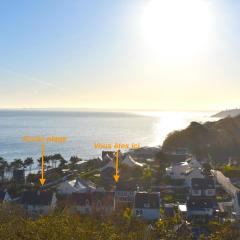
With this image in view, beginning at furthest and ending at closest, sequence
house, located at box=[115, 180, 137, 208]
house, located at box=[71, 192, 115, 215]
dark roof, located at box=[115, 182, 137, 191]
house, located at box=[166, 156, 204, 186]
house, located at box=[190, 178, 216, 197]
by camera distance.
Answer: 1. house, located at box=[166, 156, 204, 186]
2. house, located at box=[190, 178, 216, 197]
3. dark roof, located at box=[115, 182, 137, 191]
4. house, located at box=[115, 180, 137, 208]
5. house, located at box=[71, 192, 115, 215]

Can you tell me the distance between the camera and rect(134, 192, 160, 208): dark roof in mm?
28875

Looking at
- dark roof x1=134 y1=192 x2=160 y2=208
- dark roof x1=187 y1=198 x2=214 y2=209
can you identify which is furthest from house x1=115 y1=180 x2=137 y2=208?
dark roof x1=187 y1=198 x2=214 y2=209

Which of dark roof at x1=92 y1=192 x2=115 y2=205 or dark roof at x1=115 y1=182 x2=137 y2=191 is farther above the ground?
dark roof at x1=115 y1=182 x2=137 y2=191

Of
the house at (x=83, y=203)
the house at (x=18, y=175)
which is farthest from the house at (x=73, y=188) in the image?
the house at (x=18, y=175)

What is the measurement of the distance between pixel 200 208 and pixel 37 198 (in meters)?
12.7

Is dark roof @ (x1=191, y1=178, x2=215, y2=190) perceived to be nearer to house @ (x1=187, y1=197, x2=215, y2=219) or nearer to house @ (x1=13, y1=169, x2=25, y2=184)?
house @ (x1=187, y1=197, x2=215, y2=219)

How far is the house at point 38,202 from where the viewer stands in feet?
99.5

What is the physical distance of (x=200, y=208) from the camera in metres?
29.1

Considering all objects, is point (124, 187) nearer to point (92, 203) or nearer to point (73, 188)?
point (73, 188)

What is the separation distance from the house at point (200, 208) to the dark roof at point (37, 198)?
1092 centimetres

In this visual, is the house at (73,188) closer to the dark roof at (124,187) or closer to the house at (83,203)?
the dark roof at (124,187)

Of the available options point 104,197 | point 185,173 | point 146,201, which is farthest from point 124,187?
point 185,173

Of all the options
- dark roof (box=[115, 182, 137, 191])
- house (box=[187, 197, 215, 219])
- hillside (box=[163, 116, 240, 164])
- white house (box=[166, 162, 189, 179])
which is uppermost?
hillside (box=[163, 116, 240, 164])

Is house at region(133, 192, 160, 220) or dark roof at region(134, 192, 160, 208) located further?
dark roof at region(134, 192, 160, 208)
